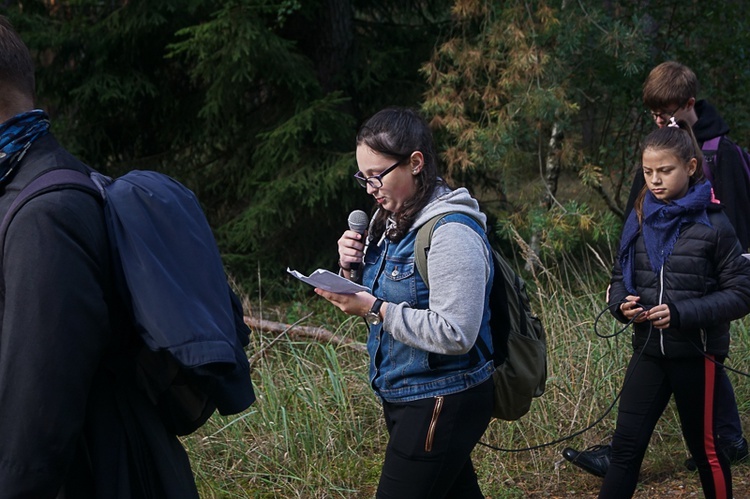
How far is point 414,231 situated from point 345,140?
6318mm

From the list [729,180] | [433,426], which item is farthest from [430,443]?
[729,180]

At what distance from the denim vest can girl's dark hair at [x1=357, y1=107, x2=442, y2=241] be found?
2.8 inches

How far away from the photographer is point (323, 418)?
190 inches

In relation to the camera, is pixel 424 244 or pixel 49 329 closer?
pixel 49 329

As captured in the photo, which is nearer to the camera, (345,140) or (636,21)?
(636,21)

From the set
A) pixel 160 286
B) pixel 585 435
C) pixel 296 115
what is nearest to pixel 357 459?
pixel 585 435

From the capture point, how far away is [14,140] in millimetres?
1922

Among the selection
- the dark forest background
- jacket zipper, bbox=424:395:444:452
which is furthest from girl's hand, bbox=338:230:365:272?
the dark forest background

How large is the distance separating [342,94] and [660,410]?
6084mm

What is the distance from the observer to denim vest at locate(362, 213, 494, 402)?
280cm

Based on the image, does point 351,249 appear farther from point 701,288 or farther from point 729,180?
point 729,180

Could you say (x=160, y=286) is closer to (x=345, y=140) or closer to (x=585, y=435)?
(x=585, y=435)

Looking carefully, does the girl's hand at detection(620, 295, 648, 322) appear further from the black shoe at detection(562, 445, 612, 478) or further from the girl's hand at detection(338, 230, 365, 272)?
the girl's hand at detection(338, 230, 365, 272)

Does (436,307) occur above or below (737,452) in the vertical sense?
above
